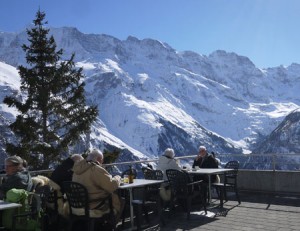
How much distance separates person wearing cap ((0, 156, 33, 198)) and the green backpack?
0.32 meters

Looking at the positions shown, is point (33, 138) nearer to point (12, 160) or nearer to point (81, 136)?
point (81, 136)

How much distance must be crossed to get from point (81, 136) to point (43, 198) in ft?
57.0

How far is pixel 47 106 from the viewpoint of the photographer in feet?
76.3

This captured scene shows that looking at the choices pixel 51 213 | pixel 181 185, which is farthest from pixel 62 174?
pixel 181 185

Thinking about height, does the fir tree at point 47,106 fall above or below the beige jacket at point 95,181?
above

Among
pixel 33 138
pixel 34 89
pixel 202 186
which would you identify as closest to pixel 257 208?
pixel 202 186

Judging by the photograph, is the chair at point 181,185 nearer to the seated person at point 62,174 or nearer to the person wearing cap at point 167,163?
the person wearing cap at point 167,163

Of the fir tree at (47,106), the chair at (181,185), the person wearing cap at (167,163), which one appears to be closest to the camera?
the chair at (181,185)

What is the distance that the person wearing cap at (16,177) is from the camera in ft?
22.4

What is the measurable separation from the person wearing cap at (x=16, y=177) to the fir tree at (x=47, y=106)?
1506cm

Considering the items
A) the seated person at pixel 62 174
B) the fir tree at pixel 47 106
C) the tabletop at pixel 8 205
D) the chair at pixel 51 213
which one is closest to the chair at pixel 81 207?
the chair at pixel 51 213

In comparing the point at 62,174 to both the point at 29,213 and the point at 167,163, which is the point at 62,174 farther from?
the point at 167,163

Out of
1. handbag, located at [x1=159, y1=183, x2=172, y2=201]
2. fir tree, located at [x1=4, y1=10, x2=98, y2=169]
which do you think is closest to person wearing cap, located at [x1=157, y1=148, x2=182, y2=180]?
handbag, located at [x1=159, y1=183, x2=172, y2=201]

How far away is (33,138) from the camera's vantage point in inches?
878
